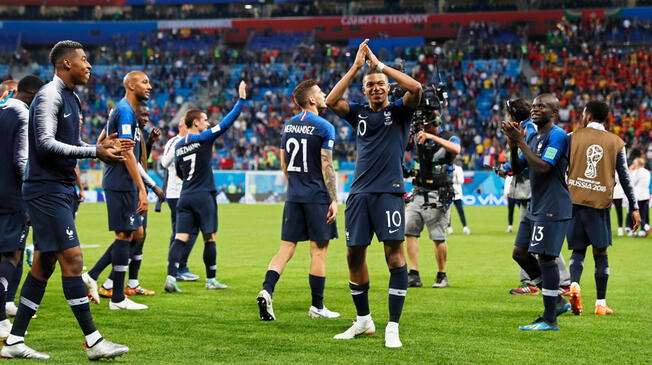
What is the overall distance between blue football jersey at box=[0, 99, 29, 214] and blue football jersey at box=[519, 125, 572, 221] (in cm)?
499

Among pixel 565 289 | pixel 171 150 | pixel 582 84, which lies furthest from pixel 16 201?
pixel 582 84

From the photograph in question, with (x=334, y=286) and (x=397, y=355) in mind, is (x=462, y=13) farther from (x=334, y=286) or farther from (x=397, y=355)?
(x=397, y=355)

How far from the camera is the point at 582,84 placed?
46875 millimetres

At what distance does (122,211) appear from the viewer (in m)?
9.47

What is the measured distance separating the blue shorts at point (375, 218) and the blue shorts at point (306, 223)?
1353mm

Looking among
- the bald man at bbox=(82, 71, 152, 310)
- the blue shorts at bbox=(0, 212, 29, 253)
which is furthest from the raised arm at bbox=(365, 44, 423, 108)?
the blue shorts at bbox=(0, 212, 29, 253)

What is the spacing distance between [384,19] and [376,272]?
159 ft

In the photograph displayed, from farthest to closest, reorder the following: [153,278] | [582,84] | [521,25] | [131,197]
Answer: [521,25] → [582,84] → [153,278] → [131,197]

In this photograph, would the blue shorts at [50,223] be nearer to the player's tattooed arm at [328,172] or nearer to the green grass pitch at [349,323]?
the green grass pitch at [349,323]

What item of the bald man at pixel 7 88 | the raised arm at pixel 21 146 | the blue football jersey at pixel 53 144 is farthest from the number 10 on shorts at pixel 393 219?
the bald man at pixel 7 88

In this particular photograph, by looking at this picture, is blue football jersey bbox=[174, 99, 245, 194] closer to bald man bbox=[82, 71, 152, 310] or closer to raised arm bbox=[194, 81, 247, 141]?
raised arm bbox=[194, 81, 247, 141]

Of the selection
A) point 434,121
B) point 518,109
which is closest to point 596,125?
point 518,109

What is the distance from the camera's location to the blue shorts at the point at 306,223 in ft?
29.6

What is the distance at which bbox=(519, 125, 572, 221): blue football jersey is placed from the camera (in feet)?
27.0
